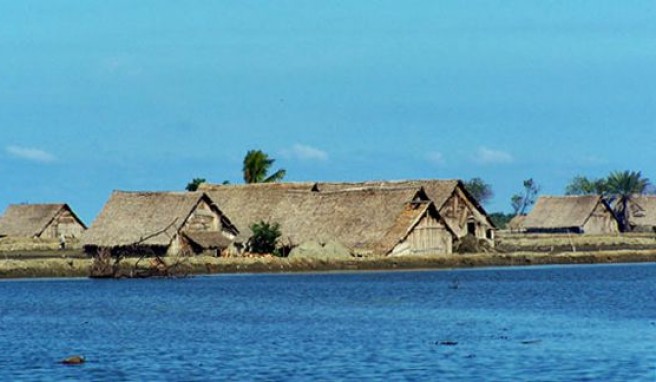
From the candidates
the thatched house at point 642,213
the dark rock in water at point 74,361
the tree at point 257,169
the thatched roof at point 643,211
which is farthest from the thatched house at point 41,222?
the dark rock in water at point 74,361

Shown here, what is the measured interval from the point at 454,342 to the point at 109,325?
10488 millimetres

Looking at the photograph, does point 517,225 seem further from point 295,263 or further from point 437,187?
point 295,263

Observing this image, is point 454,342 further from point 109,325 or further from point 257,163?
point 257,163

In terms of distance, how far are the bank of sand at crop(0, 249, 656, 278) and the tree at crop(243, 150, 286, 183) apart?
1101 inches

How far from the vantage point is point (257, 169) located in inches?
3706

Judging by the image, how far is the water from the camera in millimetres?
26922

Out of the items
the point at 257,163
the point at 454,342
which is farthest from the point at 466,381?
the point at 257,163

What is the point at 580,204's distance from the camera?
103562 millimetres

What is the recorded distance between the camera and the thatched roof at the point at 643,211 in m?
115

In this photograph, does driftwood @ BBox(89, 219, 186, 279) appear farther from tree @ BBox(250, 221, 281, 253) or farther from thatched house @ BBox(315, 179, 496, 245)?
thatched house @ BBox(315, 179, 496, 245)

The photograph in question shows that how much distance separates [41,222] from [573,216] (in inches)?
1416

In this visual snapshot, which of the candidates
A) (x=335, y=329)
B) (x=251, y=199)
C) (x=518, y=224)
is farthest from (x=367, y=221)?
(x=518, y=224)

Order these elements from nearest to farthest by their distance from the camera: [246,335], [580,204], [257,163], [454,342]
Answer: [454,342], [246,335], [257,163], [580,204]

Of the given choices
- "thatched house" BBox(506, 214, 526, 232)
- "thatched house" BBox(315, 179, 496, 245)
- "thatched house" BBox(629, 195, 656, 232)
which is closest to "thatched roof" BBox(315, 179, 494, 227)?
A: "thatched house" BBox(315, 179, 496, 245)
